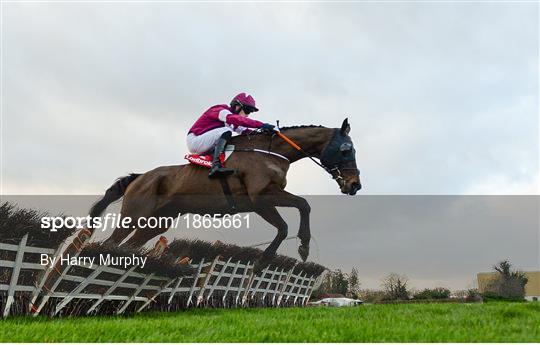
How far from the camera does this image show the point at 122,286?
8016 mm

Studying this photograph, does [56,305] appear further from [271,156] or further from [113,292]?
[271,156]

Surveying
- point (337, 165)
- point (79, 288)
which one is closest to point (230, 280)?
point (79, 288)

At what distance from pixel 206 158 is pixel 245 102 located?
2.91ft

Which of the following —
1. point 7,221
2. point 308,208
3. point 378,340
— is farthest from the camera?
point 7,221

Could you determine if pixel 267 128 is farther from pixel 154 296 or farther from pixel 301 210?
pixel 154 296

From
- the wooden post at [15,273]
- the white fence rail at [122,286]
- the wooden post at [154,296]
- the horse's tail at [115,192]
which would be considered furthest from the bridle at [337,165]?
the wooden post at [15,273]

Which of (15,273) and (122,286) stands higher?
(15,273)

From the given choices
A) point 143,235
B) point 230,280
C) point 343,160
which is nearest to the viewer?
point 343,160

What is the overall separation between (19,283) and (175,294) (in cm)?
314

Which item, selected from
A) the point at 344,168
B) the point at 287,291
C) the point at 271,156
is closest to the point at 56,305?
the point at 271,156

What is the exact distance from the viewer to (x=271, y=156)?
21.5ft

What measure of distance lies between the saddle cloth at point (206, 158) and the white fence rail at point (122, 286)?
1.78m

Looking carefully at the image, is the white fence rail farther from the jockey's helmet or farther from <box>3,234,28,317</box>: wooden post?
the jockey's helmet

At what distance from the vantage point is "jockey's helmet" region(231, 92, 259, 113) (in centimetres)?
682
